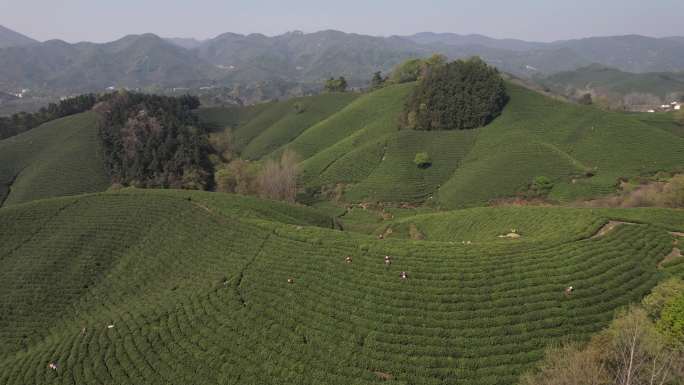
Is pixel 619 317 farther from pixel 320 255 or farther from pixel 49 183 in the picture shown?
pixel 49 183

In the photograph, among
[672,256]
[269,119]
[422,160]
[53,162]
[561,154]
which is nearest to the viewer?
[672,256]

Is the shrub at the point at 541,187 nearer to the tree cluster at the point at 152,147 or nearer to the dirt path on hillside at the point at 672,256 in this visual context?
the dirt path on hillside at the point at 672,256

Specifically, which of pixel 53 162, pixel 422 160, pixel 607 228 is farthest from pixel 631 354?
pixel 53 162

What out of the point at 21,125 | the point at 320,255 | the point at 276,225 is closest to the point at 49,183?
the point at 21,125

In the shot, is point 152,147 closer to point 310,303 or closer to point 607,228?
point 310,303

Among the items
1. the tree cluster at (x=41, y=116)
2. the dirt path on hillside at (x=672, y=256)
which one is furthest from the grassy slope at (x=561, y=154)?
the tree cluster at (x=41, y=116)

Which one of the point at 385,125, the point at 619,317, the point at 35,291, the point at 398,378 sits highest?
the point at 385,125
